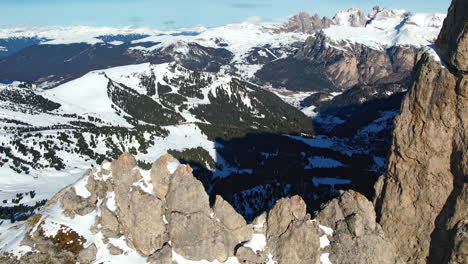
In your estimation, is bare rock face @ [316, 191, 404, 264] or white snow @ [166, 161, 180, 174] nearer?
bare rock face @ [316, 191, 404, 264]

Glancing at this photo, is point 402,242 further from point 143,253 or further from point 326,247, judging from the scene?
point 143,253

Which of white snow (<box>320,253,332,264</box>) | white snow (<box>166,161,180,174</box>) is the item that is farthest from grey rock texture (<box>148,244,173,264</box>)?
white snow (<box>320,253,332,264</box>)

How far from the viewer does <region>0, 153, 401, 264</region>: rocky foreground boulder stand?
2074 inches

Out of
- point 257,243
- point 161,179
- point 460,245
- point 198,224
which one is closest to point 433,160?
point 460,245

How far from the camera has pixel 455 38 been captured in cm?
4628

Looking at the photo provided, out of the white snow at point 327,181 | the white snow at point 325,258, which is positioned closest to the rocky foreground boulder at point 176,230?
the white snow at point 325,258

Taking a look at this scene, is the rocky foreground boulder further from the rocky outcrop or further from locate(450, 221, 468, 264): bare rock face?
locate(450, 221, 468, 264): bare rock face

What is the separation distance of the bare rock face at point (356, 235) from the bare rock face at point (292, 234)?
9.38 feet

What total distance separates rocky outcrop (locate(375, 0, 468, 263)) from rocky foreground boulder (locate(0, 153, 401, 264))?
3714 mm

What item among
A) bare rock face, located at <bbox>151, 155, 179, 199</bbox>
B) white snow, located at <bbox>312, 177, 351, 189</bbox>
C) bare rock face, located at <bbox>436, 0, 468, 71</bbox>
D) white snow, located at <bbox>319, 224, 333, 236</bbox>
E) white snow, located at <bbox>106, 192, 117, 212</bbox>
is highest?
bare rock face, located at <bbox>436, 0, 468, 71</bbox>

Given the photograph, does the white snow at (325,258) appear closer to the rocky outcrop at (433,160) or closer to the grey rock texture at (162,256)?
the rocky outcrop at (433,160)

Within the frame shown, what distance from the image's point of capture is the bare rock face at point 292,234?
54156 millimetres

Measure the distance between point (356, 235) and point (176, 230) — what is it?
23.7 metres

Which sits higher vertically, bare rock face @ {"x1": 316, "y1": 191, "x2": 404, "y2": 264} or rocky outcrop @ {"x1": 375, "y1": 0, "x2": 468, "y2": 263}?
rocky outcrop @ {"x1": 375, "y1": 0, "x2": 468, "y2": 263}
